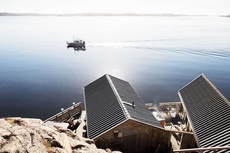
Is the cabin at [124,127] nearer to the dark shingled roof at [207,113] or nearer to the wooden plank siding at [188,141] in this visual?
the wooden plank siding at [188,141]

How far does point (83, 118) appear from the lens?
96.7 ft

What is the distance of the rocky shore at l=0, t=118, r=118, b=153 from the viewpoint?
8531 millimetres

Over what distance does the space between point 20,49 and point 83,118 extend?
268ft

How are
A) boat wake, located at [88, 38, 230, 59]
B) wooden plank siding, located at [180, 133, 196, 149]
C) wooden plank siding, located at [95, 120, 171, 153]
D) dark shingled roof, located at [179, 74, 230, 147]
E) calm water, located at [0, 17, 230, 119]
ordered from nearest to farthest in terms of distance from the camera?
1. dark shingled roof, located at [179, 74, 230, 147]
2. wooden plank siding, located at [95, 120, 171, 153]
3. wooden plank siding, located at [180, 133, 196, 149]
4. calm water, located at [0, 17, 230, 119]
5. boat wake, located at [88, 38, 230, 59]

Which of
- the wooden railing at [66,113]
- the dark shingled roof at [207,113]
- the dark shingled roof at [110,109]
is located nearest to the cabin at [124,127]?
the dark shingled roof at [110,109]

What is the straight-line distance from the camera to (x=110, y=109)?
22.7 meters

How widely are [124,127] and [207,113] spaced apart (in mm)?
9990

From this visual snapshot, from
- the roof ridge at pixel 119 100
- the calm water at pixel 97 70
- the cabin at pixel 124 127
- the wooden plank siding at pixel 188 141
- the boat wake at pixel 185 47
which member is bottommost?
the wooden plank siding at pixel 188 141

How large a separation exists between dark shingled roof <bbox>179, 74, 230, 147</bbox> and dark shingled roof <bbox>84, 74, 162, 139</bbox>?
449 cm

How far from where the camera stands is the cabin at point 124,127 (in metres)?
19.9

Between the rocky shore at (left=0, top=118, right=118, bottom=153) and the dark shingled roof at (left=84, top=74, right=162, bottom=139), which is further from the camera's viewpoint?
the dark shingled roof at (left=84, top=74, right=162, bottom=139)

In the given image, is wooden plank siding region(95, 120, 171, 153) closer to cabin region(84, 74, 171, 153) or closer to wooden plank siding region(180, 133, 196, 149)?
cabin region(84, 74, 171, 153)

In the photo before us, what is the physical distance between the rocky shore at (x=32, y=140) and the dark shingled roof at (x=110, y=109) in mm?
9007

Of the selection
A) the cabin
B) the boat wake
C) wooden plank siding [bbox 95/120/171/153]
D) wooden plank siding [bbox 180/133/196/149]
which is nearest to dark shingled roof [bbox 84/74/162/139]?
the cabin
